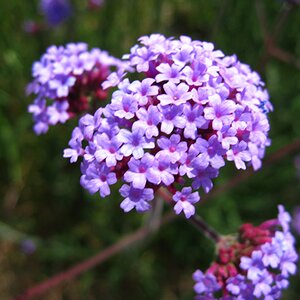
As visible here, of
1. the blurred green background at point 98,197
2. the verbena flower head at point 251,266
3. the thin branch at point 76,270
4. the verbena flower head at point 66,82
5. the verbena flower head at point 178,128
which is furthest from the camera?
the blurred green background at point 98,197

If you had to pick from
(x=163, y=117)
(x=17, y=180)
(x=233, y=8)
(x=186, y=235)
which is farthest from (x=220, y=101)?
(x=17, y=180)

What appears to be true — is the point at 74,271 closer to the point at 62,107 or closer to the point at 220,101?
the point at 62,107

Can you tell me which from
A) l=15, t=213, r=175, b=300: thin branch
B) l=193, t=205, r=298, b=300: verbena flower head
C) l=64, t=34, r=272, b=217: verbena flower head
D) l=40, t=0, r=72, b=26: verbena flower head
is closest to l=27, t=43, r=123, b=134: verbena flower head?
l=64, t=34, r=272, b=217: verbena flower head

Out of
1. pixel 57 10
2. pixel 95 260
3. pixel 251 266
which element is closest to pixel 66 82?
pixel 95 260

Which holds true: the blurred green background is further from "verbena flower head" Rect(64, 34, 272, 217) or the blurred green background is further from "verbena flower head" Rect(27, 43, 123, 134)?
"verbena flower head" Rect(64, 34, 272, 217)

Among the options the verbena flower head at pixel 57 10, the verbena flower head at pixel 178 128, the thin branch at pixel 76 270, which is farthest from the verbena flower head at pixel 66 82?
the verbena flower head at pixel 57 10

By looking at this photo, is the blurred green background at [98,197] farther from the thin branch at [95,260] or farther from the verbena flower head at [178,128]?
the verbena flower head at [178,128]
